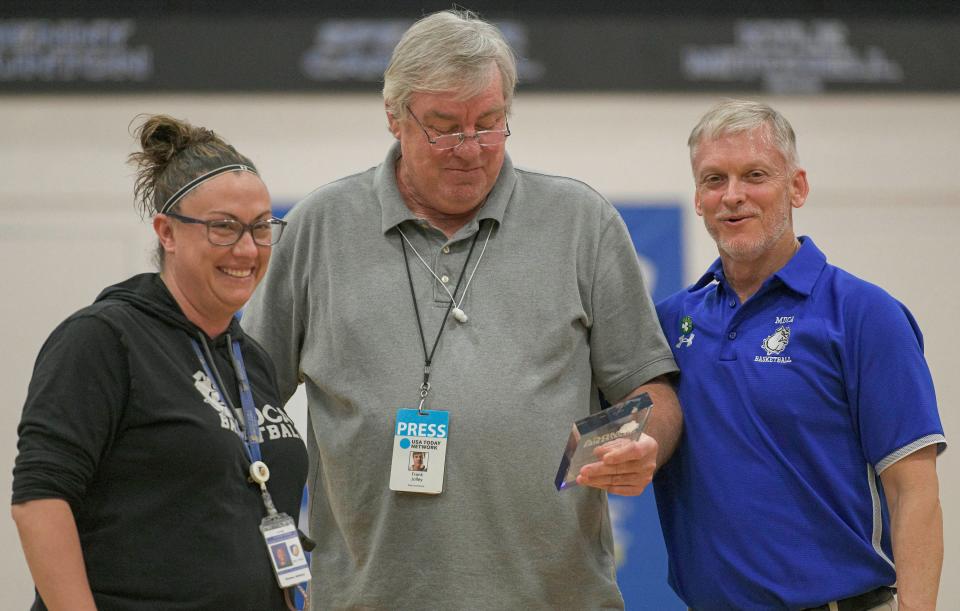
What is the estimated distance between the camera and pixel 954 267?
486 cm

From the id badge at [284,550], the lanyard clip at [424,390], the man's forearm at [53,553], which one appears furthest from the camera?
the lanyard clip at [424,390]

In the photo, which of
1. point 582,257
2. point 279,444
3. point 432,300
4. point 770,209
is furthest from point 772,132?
point 279,444

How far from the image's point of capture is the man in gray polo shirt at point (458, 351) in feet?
7.06

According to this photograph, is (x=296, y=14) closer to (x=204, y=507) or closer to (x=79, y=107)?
(x=79, y=107)

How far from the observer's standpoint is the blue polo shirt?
210 centimetres

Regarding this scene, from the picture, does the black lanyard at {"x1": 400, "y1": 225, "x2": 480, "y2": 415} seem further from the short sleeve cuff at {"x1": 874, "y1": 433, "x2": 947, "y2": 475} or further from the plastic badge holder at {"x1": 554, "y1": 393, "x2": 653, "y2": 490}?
the short sleeve cuff at {"x1": 874, "y1": 433, "x2": 947, "y2": 475}

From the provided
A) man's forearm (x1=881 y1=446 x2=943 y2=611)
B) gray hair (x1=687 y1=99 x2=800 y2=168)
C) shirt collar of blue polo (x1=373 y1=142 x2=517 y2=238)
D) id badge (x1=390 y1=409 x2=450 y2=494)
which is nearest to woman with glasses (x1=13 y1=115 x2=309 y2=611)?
id badge (x1=390 y1=409 x2=450 y2=494)

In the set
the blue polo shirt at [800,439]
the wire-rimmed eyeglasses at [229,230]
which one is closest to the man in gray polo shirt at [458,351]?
the blue polo shirt at [800,439]

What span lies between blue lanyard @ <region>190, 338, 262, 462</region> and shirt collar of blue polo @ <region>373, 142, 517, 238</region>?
0.52 m

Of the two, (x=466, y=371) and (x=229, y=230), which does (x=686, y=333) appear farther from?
(x=229, y=230)

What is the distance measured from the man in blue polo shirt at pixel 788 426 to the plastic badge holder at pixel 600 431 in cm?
34

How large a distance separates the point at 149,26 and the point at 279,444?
328 centimetres

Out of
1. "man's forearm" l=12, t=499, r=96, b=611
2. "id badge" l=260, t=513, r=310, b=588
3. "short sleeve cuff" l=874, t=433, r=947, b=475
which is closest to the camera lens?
"man's forearm" l=12, t=499, r=96, b=611

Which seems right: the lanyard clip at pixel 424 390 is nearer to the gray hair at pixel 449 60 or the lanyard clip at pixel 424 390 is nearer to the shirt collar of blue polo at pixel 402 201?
the shirt collar of blue polo at pixel 402 201
